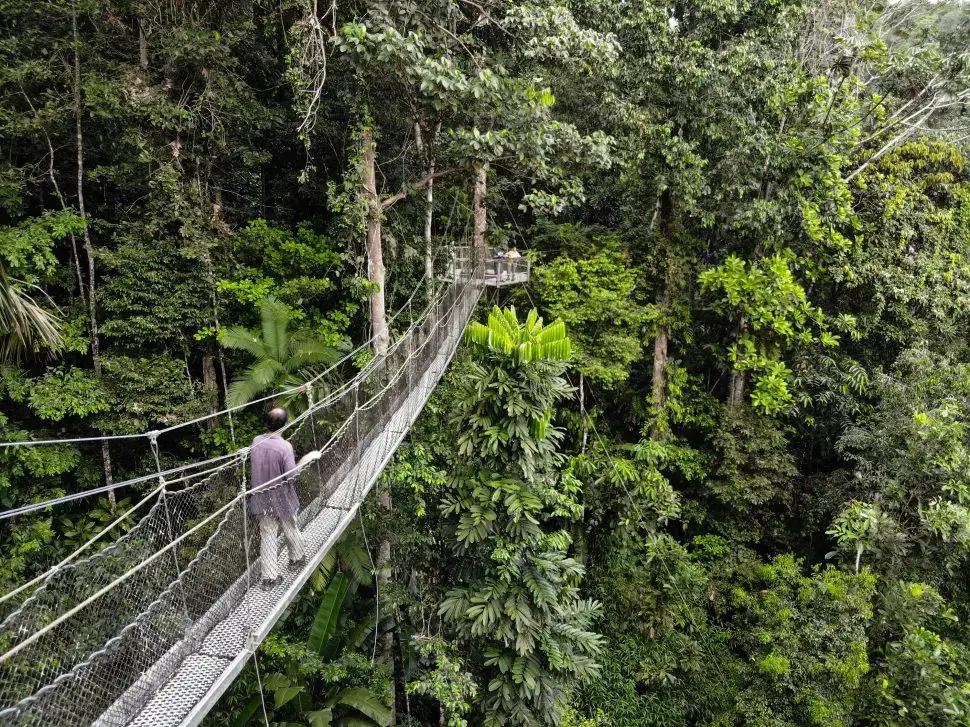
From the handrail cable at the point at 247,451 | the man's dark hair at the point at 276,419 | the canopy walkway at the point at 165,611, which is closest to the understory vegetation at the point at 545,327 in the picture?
the handrail cable at the point at 247,451

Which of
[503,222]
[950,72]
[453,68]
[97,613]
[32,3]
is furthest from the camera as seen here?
[503,222]

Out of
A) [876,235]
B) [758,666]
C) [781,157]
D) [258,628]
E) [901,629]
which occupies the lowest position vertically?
[758,666]

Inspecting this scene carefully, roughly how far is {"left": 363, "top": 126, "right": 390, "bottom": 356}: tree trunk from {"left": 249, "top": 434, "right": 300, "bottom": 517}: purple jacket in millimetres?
2696

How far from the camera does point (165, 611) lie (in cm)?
257

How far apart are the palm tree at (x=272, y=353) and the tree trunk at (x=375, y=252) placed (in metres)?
0.77

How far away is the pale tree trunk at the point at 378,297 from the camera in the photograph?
18.6 ft

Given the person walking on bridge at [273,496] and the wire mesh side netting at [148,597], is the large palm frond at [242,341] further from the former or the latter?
the person walking on bridge at [273,496]

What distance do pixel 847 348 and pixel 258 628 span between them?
854 cm

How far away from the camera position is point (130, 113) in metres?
5.72

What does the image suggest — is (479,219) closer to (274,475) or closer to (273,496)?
(274,475)

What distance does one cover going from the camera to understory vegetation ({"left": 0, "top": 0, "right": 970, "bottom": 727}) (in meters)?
5.11

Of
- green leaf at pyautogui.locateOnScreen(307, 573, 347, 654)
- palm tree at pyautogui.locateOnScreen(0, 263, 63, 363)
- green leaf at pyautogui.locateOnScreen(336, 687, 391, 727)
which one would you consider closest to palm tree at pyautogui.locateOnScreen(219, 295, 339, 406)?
palm tree at pyautogui.locateOnScreen(0, 263, 63, 363)

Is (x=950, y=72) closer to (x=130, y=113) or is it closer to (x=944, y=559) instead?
(x=944, y=559)

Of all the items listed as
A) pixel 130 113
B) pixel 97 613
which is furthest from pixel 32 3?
pixel 97 613
